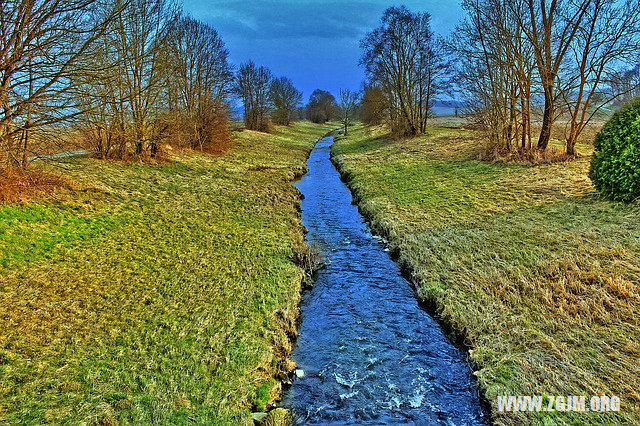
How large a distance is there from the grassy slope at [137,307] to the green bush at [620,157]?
10354 mm

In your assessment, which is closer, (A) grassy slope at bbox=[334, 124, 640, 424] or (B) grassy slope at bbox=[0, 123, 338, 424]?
(B) grassy slope at bbox=[0, 123, 338, 424]

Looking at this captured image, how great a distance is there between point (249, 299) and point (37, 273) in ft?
14.9

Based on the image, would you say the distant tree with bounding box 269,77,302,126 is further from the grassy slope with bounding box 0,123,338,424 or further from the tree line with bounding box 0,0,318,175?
the grassy slope with bounding box 0,123,338,424

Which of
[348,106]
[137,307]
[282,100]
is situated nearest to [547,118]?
[137,307]

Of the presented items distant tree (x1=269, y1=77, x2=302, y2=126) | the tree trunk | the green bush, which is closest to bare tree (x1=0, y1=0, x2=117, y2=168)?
the green bush

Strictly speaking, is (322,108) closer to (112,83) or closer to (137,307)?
(112,83)

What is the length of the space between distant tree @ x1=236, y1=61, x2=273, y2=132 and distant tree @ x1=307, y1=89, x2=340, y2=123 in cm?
4533

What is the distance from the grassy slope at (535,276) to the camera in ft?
17.1

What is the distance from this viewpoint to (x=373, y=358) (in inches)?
251

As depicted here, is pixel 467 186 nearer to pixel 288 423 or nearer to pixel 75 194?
pixel 288 423

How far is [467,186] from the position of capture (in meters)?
16.4

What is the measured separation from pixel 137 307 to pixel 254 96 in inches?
2050

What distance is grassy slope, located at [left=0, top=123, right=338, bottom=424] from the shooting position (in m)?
4.71

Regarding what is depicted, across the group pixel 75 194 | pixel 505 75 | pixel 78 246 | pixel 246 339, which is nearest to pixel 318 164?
pixel 505 75
